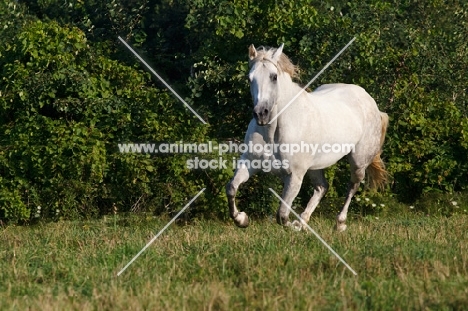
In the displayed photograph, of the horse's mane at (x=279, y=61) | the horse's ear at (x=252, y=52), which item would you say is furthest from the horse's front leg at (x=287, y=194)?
the horse's ear at (x=252, y=52)

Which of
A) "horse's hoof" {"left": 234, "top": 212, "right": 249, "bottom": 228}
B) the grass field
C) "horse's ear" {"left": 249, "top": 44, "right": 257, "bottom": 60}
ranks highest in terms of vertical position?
"horse's ear" {"left": 249, "top": 44, "right": 257, "bottom": 60}

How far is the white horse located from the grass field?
25.1 inches

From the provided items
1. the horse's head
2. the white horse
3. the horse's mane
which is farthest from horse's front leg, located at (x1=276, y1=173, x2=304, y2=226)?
the horse's mane

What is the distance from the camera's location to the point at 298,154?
29.9 feet

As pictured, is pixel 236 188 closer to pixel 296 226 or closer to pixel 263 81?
pixel 296 226

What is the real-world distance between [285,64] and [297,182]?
1.22m

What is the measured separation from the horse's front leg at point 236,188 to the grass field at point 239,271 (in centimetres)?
35

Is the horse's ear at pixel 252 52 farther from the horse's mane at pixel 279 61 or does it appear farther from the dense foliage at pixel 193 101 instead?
the dense foliage at pixel 193 101

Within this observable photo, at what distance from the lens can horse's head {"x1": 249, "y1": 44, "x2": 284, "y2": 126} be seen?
829 centimetres

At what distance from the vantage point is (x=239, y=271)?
657 cm

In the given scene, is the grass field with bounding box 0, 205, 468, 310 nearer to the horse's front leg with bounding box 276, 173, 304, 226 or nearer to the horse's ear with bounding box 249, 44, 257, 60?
the horse's front leg with bounding box 276, 173, 304, 226

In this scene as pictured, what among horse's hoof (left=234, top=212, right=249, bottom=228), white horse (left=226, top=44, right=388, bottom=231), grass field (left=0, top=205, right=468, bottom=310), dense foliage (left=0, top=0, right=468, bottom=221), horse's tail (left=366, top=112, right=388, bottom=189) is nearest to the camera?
grass field (left=0, top=205, right=468, bottom=310)

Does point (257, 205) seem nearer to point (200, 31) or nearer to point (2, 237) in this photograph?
point (200, 31)

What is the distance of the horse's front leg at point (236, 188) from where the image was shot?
354 inches
